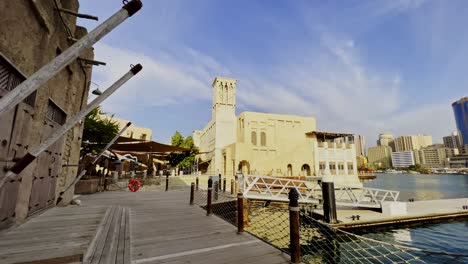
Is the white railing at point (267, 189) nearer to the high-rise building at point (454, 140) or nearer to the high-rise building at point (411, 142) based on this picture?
the high-rise building at point (411, 142)

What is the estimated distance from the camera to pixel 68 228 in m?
3.74

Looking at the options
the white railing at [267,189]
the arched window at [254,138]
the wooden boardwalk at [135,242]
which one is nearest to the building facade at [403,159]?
the arched window at [254,138]

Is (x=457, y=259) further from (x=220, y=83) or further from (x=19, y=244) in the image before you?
(x=220, y=83)

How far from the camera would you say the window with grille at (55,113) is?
5489 millimetres

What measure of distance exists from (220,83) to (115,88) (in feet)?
117

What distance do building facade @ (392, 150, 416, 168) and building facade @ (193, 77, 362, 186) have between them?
160488 millimetres

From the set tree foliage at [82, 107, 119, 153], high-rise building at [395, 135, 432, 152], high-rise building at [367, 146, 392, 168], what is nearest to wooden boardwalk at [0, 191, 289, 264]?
tree foliage at [82, 107, 119, 153]

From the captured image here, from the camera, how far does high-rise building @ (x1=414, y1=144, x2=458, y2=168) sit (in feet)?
453

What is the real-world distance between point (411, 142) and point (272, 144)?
8369 inches

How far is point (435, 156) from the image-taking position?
5635 inches

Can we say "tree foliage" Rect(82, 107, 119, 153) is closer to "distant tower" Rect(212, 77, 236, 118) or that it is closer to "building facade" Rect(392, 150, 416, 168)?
"distant tower" Rect(212, 77, 236, 118)

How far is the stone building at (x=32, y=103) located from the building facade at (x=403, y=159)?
198m

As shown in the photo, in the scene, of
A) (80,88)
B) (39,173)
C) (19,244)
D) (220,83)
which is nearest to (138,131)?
(220,83)

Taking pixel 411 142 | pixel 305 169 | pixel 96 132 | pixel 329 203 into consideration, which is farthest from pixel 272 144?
pixel 411 142
